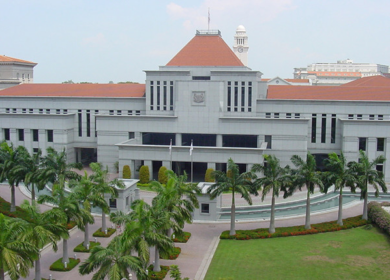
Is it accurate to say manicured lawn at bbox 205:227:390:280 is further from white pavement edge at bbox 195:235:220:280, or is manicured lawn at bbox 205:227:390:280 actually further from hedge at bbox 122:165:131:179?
hedge at bbox 122:165:131:179

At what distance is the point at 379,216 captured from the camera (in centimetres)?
3097

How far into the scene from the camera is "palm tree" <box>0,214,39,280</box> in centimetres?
1792

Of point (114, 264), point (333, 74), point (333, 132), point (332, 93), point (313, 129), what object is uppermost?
point (333, 74)

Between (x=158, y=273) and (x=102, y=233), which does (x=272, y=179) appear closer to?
(x=158, y=273)

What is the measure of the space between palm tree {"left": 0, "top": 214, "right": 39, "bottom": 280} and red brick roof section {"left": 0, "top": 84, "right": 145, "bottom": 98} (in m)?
35.9

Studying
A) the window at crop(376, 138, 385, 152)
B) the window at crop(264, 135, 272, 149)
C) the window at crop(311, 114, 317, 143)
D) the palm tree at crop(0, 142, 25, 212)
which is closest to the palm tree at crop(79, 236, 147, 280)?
the palm tree at crop(0, 142, 25, 212)

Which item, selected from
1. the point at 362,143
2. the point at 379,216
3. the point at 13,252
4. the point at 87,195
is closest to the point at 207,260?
the point at 87,195

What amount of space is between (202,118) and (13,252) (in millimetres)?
32523

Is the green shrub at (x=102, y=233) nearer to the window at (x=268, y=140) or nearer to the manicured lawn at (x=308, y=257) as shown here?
the manicured lawn at (x=308, y=257)

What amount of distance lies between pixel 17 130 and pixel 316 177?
37.2 m

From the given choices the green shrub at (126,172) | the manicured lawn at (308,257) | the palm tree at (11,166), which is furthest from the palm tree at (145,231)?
the green shrub at (126,172)

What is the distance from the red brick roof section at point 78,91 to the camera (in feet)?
180

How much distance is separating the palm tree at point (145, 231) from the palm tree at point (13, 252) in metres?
3.90

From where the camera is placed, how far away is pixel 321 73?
557 ft
